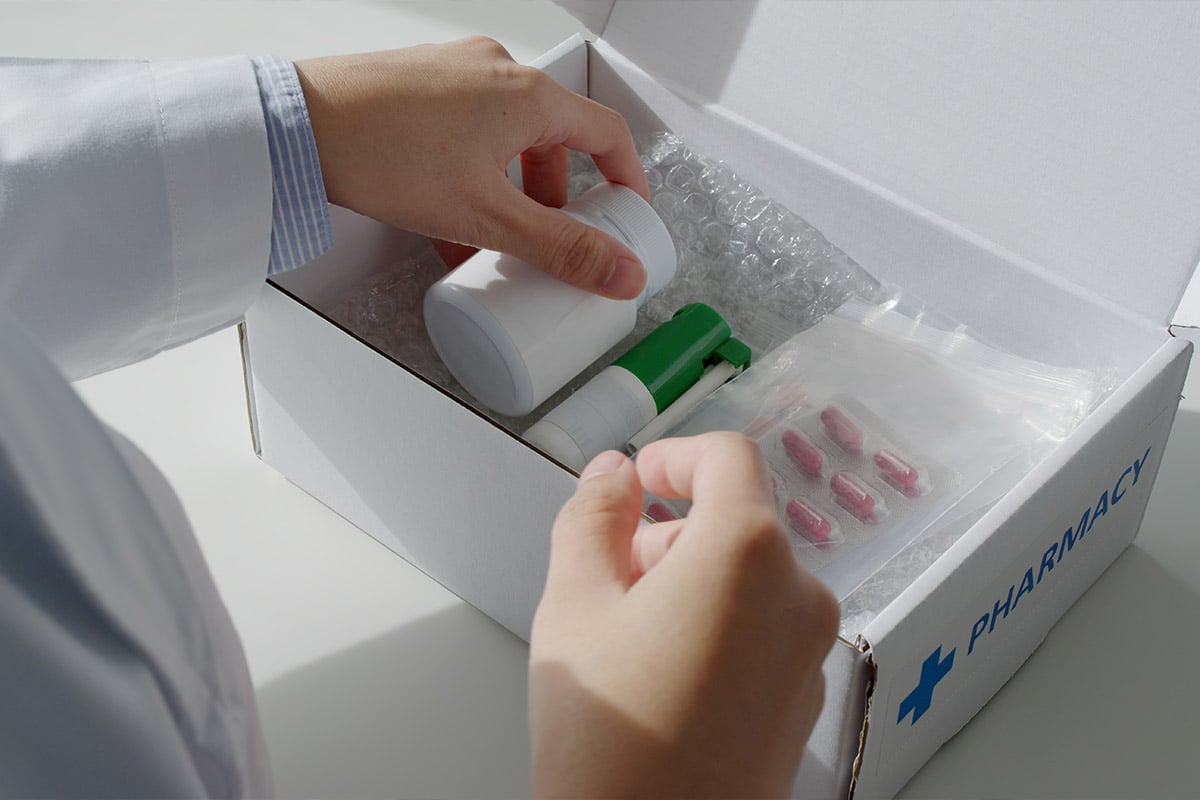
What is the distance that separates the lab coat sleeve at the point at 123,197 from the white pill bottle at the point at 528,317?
8 centimetres

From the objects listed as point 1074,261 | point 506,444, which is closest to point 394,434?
point 506,444

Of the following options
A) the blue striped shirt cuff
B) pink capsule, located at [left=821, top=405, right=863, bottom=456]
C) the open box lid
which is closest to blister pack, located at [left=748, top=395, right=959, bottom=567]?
pink capsule, located at [left=821, top=405, right=863, bottom=456]

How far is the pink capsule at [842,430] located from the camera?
0.52m

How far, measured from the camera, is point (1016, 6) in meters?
0.53

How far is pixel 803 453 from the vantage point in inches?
20.3

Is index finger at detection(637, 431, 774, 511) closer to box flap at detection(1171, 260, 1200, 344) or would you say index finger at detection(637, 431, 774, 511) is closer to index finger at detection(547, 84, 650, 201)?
index finger at detection(547, 84, 650, 201)

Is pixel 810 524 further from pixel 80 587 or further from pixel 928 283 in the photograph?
pixel 80 587

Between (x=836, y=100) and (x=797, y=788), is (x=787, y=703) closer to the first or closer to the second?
(x=797, y=788)

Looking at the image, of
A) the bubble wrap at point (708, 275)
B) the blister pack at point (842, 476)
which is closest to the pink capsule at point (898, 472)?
the blister pack at point (842, 476)

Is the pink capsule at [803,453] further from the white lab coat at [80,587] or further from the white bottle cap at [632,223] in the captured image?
the white lab coat at [80,587]

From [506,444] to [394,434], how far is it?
8 cm

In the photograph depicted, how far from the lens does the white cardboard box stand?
43 centimetres

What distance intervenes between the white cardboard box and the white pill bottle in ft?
0.17

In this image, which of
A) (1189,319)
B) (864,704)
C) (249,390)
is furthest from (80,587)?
(1189,319)
